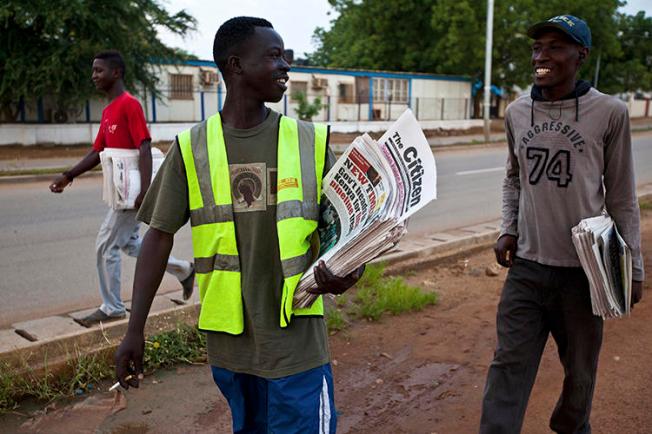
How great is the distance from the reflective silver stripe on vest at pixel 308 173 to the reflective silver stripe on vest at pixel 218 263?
0.28 metres

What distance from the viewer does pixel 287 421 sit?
2170 mm

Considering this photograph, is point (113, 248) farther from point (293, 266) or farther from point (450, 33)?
point (450, 33)

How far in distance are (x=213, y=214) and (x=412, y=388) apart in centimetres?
220

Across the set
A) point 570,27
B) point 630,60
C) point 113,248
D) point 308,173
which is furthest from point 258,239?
point 630,60

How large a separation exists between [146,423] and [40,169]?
1206 centimetres

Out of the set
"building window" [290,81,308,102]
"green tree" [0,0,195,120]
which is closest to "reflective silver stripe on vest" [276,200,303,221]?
"green tree" [0,0,195,120]

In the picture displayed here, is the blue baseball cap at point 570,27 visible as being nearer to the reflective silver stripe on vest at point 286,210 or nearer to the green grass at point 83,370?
the reflective silver stripe on vest at point 286,210

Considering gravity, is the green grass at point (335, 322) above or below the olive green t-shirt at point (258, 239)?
below

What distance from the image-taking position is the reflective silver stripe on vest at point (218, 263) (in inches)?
87.4

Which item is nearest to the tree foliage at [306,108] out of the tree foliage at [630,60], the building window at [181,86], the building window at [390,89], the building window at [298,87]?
the building window at [298,87]

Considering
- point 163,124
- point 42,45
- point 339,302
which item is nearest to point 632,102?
point 163,124

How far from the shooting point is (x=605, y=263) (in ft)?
8.91

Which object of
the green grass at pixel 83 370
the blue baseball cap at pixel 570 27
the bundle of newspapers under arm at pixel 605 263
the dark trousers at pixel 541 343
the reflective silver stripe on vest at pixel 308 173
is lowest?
the green grass at pixel 83 370

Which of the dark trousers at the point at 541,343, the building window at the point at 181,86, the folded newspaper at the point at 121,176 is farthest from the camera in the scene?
the building window at the point at 181,86
